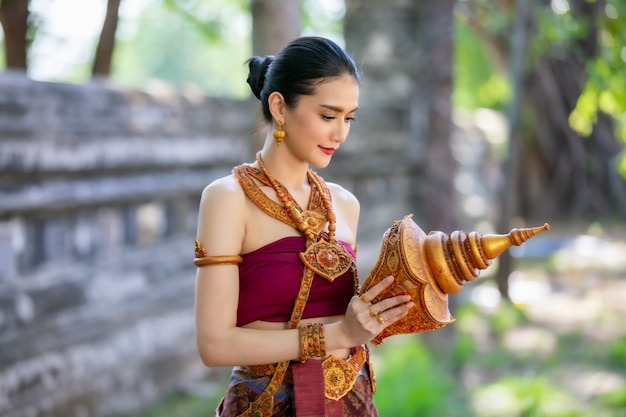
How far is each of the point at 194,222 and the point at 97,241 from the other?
3.19 feet

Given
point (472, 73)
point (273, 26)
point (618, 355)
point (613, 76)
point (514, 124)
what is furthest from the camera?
point (472, 73)

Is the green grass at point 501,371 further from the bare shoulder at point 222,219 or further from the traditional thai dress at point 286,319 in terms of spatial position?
the bare shoulder at point 222,219

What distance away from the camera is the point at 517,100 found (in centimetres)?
830

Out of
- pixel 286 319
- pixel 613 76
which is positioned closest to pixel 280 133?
pixel 286 319

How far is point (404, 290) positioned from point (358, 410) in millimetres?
395

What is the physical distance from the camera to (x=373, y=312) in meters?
2.03

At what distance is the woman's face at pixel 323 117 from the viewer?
84.3 inches

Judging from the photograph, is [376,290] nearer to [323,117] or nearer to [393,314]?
[393,314]

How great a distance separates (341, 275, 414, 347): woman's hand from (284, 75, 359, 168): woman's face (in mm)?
379

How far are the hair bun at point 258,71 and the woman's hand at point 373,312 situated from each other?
26.0 inches

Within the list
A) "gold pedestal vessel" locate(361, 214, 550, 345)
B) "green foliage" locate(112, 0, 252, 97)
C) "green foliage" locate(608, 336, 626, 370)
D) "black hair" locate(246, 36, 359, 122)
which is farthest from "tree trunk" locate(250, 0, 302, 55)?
"green foliage" locate(112, 0, 252, 97)

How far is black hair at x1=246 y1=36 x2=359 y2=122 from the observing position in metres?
2.14

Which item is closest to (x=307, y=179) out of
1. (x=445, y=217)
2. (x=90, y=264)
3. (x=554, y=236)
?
(x=90, y=264)

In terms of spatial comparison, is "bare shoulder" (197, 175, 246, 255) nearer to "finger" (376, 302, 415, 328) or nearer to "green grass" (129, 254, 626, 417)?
"finger" (376, 302, 415, 328)
